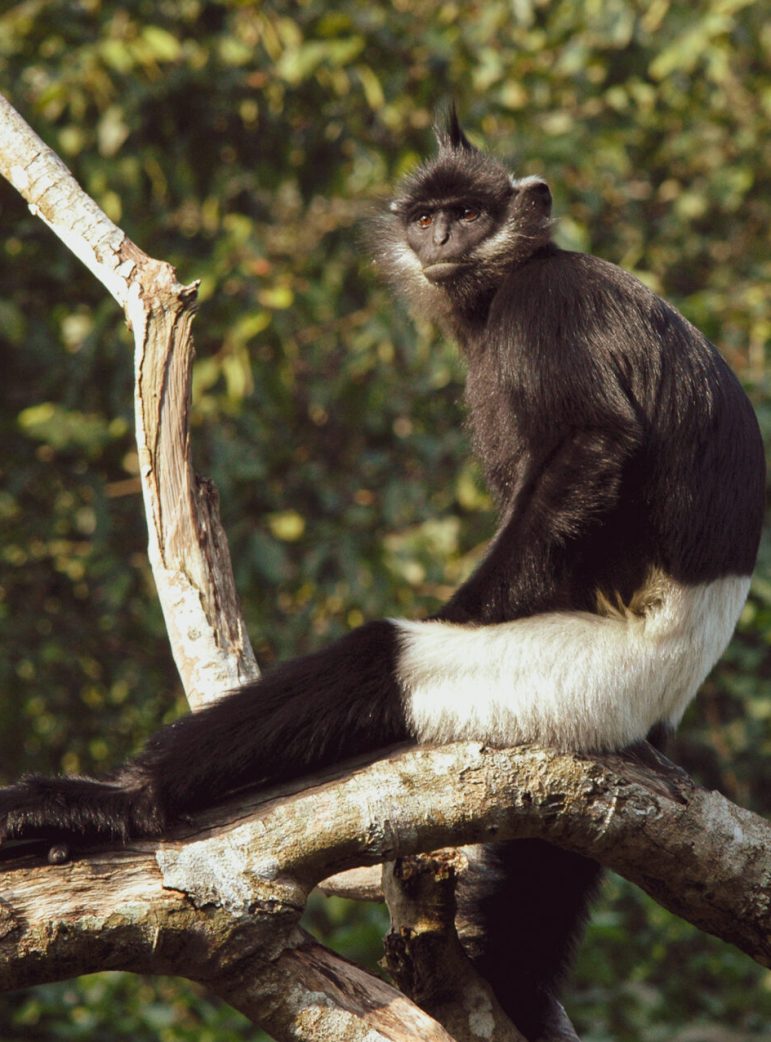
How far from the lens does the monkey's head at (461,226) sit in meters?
4.06

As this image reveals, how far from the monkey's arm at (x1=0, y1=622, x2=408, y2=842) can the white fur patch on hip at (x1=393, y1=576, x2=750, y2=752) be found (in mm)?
83

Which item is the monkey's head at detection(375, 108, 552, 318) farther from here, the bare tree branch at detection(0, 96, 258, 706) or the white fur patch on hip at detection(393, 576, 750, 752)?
the white fur patch on hip at detection(393, 576, 750, 752)

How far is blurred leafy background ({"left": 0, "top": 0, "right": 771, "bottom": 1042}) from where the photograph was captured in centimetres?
599

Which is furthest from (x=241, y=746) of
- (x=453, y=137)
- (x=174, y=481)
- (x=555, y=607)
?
(x=453, y=137)

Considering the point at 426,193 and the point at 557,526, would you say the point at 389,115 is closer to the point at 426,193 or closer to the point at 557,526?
the point at 426,193

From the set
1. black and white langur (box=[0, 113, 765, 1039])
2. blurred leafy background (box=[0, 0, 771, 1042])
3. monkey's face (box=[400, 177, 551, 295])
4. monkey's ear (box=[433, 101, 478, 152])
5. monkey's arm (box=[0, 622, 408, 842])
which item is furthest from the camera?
blurred leafy background (box=[0, 0, 771, 1042])

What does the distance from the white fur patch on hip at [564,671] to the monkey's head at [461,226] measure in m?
1.19

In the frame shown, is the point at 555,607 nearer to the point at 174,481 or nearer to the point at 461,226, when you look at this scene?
the point at 174,481

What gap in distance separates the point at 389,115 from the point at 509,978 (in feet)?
15.1

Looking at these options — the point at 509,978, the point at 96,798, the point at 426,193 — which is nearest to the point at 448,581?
the point at 426,193

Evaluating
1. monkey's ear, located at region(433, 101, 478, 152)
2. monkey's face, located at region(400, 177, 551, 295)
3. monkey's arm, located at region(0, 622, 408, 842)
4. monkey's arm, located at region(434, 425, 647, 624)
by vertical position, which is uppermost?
monkey's ear, located at region(433, 101, 478, 152)

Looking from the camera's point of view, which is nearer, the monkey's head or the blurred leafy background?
the monkey's head

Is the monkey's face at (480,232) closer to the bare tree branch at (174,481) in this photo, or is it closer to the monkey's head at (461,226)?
the monkey's head at (461,226)

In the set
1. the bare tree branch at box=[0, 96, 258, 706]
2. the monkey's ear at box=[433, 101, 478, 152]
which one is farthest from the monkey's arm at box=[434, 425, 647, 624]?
the monkey's ear at box=[433, 101, 478, 152]
